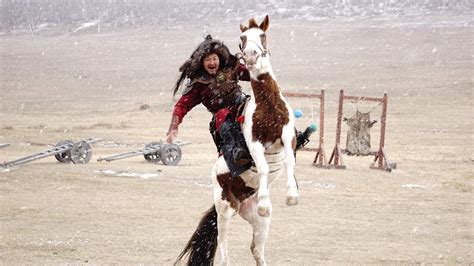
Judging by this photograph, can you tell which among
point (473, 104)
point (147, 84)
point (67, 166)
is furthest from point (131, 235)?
point (147, 84)

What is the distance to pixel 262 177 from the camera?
541cm

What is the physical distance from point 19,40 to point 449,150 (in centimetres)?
4721

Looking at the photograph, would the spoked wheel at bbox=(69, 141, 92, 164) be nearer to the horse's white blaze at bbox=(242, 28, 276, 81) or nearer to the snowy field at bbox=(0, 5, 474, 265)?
the snowy field at bbox=(0, 5, 474, 265)

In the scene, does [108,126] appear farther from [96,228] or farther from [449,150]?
[96,228]

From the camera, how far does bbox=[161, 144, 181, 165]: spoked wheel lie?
57.5 feet

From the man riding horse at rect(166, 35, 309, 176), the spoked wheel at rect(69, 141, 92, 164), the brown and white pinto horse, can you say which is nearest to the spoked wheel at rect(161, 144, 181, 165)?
the spoked wheel at rect(69, 141, 92, 164)

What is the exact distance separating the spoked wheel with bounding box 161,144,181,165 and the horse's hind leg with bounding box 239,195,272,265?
444 inches

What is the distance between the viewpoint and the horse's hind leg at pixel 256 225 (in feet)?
20.2

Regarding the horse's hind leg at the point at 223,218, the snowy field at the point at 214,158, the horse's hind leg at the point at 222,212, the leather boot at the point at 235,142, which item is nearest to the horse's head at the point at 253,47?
the leather boot at the point at 235,142

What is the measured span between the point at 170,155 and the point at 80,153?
1.79 meters

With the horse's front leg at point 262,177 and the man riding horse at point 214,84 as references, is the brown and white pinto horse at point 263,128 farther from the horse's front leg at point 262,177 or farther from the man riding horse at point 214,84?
the man riding horse at point 214,84

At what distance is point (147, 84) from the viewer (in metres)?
43.7

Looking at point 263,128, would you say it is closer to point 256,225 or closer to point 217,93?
point 217,93

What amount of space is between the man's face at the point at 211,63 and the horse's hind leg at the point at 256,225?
954mm
